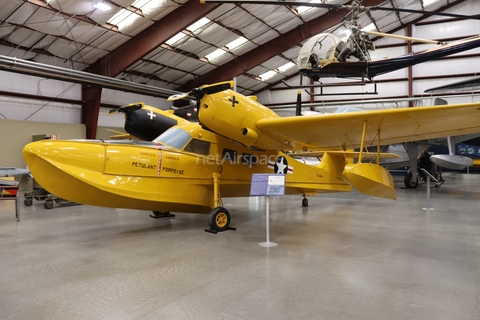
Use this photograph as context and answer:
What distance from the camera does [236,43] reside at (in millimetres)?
19594

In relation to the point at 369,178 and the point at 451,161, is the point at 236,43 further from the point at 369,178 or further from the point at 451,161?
the point at 369,178

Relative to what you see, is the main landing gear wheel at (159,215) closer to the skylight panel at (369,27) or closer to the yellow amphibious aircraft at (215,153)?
the yellow amphibious aircraft at (215,153)

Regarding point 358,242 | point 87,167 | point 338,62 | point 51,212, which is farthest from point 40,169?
point 338,62

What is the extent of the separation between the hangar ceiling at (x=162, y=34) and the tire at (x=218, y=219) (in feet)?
34.2

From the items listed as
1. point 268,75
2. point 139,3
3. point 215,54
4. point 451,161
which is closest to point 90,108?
point 139,3

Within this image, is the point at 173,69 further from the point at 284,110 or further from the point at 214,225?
the point at 214,225

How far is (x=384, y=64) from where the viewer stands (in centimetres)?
1153

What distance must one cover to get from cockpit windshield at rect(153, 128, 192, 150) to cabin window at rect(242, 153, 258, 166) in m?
1.49

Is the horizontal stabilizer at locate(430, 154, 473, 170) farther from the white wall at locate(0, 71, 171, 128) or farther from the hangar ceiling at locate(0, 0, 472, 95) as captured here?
the white wall at locate(0, 71, 171, 128)

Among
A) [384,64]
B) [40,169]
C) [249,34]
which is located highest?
[249,34]

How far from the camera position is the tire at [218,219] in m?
6.41

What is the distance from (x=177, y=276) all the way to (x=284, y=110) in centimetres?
2555

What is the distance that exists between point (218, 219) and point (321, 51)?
8.29m

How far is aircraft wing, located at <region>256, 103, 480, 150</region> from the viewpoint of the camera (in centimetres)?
525
